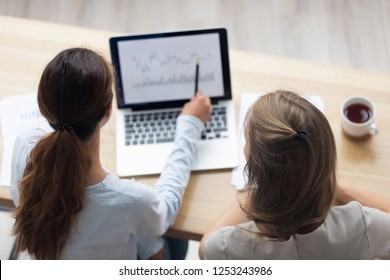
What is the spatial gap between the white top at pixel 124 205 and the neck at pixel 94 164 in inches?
0.5

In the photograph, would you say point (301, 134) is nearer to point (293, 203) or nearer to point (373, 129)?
point (293, 203)

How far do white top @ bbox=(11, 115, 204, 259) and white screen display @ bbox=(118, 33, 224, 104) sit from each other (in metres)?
0.10

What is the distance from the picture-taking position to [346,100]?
1310 mm

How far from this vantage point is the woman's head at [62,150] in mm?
1022

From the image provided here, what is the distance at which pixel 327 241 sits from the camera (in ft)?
3.55

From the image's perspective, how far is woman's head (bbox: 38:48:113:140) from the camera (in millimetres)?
1017

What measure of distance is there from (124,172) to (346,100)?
0.55 metres

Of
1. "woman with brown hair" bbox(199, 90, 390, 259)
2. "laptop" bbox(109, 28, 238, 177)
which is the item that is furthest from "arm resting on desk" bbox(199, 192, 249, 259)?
"laptop" bbox(109, 28, 238, 177)

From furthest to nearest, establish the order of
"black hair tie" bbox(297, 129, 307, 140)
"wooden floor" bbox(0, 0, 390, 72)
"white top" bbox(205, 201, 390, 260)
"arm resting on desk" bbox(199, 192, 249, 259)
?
"wooden floor" bbox(0, 0, 390, 72) → "arm resting on desk" bbox(199, 192, 249, 259) → "white top" bbox(205, 201, 390, 260) → "black hair tie" bbox(297, 129, 307, 140)

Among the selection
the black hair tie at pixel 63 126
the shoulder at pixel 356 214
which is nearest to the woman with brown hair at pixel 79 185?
the black hair tie at pixel 63 126

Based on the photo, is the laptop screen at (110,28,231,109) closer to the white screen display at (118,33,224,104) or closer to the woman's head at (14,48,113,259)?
the white screen display at (118,33,224,104)

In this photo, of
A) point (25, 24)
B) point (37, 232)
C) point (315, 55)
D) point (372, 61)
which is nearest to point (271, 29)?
point (315, 55)

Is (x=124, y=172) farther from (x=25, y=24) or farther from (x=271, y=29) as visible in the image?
(x=271, y=29)

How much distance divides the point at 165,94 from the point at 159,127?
83mm
